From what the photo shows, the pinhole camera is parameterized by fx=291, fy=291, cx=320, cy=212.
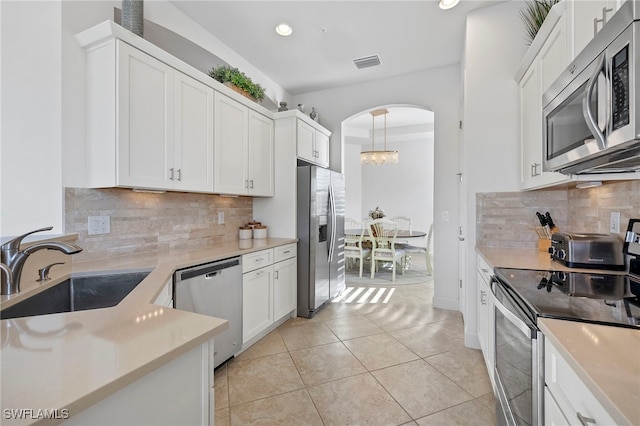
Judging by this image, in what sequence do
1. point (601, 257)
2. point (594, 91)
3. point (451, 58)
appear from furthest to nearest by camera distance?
point (451, 58) → point (601, 257) → point (594, 91)

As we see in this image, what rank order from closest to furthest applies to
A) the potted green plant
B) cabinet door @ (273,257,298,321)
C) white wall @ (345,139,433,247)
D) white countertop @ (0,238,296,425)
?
1. white countertop @ (0,238,296,425)
2. the potted green plant
3. cabinet door @ (273,257,298,321)
4. white wall @ (345,139,433,247)

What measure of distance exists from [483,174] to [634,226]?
3.64 feet

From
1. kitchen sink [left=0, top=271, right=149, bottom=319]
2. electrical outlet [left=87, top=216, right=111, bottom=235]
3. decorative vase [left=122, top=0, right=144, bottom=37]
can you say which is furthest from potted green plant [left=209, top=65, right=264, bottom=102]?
kitchen sink [left=0, top=271, right=149, bottom=319]

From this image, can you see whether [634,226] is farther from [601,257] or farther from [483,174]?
[483,174]

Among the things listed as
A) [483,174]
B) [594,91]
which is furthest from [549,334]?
[483,174]

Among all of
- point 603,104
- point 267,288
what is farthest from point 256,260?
point 603,104

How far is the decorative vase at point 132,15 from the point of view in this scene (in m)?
1.90

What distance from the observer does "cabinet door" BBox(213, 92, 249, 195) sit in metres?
2.52

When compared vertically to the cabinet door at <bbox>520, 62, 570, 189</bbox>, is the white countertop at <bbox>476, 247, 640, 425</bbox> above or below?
below

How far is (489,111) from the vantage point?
98.3 inches

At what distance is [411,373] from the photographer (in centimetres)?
214

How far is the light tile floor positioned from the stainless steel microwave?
149cm

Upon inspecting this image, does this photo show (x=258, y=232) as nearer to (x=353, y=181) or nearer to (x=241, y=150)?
(x=241, y=150)

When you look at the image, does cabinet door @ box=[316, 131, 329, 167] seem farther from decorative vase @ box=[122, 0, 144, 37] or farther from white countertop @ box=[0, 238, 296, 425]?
white countertop @ box=[0, 238, 296, 425]
